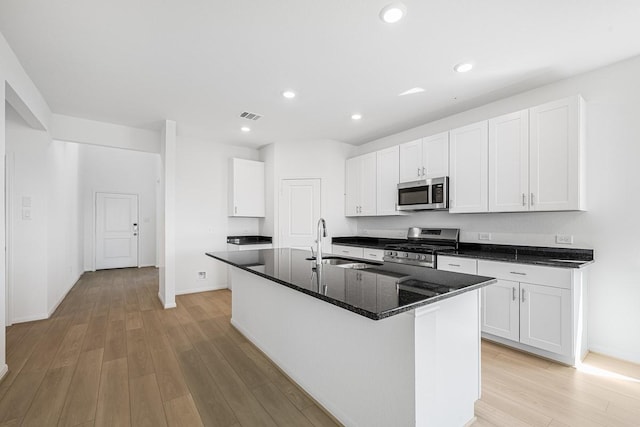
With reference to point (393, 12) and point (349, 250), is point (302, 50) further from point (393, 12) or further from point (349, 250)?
point (349, 250)

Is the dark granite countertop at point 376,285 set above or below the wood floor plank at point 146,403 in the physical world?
above

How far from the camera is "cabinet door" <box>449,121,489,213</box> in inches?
128

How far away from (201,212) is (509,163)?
4.69 m

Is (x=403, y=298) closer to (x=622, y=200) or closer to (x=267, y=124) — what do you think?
(x=622, y=200)

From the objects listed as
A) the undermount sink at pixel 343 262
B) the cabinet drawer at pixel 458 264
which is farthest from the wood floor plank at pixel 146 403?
the cabinet drawer at pixel 458 264

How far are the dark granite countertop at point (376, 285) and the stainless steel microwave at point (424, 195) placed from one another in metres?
1.81

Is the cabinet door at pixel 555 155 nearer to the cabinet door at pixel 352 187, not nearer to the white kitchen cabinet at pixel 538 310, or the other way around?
the white kitchen cabinet at pixel 538 310

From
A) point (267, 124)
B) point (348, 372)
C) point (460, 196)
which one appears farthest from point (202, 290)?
point (460, 196)

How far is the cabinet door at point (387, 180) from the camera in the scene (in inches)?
168

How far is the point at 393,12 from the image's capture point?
1925mm

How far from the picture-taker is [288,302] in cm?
229

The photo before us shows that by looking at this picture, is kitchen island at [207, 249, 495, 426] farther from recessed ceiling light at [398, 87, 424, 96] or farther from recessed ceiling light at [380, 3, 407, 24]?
recessed ceiling light at [398, 87, 424, 96]

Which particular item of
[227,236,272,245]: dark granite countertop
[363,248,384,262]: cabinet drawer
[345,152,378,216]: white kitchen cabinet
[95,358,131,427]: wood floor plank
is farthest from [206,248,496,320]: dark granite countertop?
[227,236,272,245]: dark granite countertop

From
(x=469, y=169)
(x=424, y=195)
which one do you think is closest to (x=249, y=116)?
(x=424, y=195)
